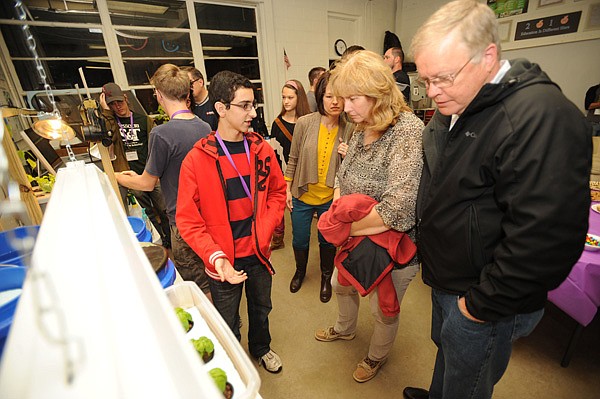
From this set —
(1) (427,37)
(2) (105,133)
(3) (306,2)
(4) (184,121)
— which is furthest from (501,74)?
(3) (306,2)

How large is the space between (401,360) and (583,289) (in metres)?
1.02

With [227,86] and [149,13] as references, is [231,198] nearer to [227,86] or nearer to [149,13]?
[227,86]

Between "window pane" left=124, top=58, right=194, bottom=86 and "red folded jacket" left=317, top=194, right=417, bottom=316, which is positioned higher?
"window pane" left=124, top=58, right=194, bottom=86

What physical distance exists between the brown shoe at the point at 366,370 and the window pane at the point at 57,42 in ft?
16.4

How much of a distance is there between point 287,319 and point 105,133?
1723 mm

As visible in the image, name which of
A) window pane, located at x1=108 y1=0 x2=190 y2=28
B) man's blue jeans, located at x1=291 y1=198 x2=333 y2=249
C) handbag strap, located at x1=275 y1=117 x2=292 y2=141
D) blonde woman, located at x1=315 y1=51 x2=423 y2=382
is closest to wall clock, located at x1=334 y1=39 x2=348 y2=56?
window pane, located at x1=108 y1=0 x2=190 y2=28

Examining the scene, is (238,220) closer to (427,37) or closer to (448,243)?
(448,243)

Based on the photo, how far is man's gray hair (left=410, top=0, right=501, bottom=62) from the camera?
2.48ft

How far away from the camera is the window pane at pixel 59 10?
3.62 m

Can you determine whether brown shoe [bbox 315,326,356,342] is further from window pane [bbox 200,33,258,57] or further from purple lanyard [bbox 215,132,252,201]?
window pane [bbox 200,33,258,57]

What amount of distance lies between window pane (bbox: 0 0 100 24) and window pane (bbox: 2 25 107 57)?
0.41 feet

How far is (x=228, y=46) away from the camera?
5.16m

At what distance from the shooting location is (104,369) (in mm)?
242

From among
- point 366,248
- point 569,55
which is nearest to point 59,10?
point 366,248
